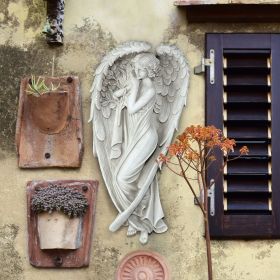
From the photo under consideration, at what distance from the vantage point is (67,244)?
208 inches

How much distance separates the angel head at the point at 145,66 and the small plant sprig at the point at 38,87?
1.76 feet

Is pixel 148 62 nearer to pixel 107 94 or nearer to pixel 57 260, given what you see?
pixel 107 94

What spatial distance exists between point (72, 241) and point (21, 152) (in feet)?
2.27

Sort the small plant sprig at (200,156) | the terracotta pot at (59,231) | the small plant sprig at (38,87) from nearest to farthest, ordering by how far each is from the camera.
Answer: the small plant sprig at (200,156) → the terracotta pot at (59,231) → the small plant sprig at (38,87)

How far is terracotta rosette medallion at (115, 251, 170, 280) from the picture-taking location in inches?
209

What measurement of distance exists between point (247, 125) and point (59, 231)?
1.38m

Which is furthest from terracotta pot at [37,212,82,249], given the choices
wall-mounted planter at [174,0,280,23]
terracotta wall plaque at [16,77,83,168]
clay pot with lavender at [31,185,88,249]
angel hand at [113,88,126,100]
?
wall-mounted planter at [174,0,280,23]

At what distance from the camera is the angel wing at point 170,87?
18.0 feet

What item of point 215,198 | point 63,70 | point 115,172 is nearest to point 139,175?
point 115,172

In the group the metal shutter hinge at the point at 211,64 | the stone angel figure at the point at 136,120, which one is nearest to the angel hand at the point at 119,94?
the stone angel figure at the point at 136,120

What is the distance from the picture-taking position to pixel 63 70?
18.5 ft

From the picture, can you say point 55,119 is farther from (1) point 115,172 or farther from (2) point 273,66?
(2) point 273,66

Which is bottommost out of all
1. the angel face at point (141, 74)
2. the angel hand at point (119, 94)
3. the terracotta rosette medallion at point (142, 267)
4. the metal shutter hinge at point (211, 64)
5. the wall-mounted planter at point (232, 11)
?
the terracotta rosette medallion at point (142, 267)

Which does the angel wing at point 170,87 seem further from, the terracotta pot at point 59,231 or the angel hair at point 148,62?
the terracotta pot at point 59,231
